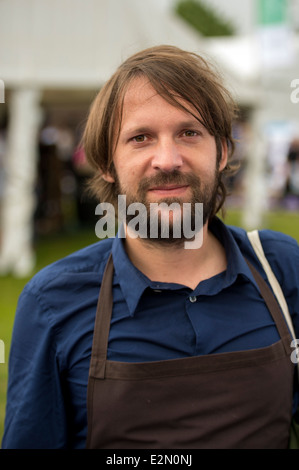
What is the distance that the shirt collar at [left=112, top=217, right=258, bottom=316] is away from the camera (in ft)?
4.15

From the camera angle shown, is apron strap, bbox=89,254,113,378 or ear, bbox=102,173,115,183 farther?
ear, bbox=102,173,115,183

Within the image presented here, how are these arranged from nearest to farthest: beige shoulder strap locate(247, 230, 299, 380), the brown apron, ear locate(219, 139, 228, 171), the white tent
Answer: the brown apron
beige shoulder strap locate(247, 230, 299, 380)
ear locate(219, 139, 228, 171)
the white tent

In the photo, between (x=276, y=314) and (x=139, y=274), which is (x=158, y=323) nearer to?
(x=139, y=274)

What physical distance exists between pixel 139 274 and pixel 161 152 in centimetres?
34

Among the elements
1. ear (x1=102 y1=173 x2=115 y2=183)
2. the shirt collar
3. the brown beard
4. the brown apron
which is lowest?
the brown apron

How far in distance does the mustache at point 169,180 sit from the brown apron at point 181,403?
0.43 metres

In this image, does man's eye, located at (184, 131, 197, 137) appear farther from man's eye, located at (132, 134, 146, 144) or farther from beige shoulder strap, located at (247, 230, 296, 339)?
beige shoulder strap, located at (247, 230, 296, 339)

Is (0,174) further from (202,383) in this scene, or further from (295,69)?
Result: (295,69)

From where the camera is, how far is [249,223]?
8.02 metres

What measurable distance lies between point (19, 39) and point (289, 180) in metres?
10.1

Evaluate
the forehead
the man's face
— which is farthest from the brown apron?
the forehead

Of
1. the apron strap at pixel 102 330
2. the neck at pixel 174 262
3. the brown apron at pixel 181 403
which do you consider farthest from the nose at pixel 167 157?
the brown apron at pixel 181 403

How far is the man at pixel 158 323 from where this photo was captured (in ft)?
3.93

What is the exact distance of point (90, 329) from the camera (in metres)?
1.26
